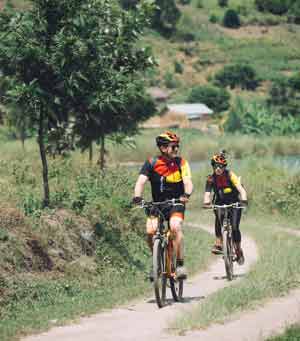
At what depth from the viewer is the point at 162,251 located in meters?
12.7

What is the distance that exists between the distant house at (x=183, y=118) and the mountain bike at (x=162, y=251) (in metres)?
86.8

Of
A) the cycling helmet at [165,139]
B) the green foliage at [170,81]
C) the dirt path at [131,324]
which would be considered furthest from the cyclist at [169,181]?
the green foliage at [170,81]

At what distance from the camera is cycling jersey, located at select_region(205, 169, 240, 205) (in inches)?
636

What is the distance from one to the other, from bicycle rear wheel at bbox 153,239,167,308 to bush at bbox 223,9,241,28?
5534 inches

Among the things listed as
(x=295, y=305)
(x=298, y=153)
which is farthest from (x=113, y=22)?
(x=298, y=153)

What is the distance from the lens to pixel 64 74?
17.0 m

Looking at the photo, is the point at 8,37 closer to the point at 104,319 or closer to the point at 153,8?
the point at 153,8

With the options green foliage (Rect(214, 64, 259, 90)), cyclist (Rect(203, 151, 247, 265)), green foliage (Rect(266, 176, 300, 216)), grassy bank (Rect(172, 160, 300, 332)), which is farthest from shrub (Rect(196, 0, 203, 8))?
cyclist (Rect(203, 151, 247, 265))

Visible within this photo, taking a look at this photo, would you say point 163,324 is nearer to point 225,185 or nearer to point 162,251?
point 162,251

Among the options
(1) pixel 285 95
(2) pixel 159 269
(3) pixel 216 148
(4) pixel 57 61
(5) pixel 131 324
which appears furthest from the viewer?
(1) pixel 285 95

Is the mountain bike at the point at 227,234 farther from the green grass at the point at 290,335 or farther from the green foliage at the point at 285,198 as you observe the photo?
the green foliage at the point at 285,198

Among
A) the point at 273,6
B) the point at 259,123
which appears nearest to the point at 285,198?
the point at 259,123

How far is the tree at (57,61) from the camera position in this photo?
16.8m

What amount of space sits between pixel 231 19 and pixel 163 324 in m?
146
